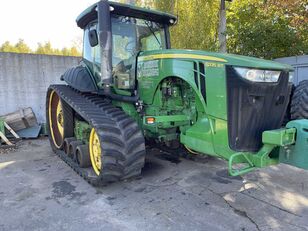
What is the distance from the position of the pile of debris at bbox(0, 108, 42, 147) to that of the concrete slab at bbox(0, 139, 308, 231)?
7.03 ft

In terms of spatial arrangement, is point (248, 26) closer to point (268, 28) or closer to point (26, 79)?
point (268, 28)

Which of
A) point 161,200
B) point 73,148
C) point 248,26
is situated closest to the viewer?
point 161,200

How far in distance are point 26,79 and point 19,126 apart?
5.12ft

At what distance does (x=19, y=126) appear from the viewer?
702 centimetres

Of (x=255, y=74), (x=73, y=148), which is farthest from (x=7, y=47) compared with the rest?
(x=255, y=74)

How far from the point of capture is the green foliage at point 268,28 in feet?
29.9

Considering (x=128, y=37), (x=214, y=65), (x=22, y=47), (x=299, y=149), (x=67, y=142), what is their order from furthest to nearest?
(x=22, y=47) < (x=67, y=142) < (x=128, y=37) < (x=214, y=65) < (x=299, y=149)

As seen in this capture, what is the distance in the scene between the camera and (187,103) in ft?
12.5

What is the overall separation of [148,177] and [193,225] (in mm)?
1451

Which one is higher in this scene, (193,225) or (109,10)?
(109,10)

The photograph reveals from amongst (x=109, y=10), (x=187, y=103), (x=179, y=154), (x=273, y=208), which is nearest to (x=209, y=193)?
(x=273, y=208)

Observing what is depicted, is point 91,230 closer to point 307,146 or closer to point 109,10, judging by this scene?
point 307,146

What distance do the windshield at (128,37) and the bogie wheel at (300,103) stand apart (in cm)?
267

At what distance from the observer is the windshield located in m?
4.26
